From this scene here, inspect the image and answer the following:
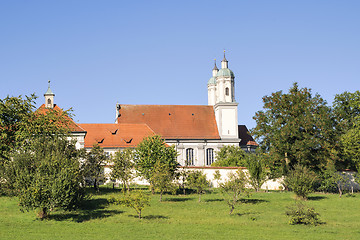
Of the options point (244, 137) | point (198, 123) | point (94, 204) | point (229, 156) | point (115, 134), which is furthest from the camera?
point (244, 137)

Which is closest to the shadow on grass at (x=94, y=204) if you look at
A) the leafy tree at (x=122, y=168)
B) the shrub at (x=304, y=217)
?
the leafy tree at (x=122, y=168)

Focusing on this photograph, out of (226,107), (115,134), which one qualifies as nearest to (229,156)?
(226,107)

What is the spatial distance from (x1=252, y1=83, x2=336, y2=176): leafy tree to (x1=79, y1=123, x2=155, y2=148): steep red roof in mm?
21885

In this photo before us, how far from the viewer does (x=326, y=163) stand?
167ft

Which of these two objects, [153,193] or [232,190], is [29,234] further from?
[153,193]

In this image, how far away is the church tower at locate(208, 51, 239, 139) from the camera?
8094 cm

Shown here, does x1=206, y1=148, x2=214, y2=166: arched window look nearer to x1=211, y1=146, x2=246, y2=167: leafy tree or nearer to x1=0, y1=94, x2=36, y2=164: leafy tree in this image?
x1=211, y1=146, x2=246, y2=167: leafy tree

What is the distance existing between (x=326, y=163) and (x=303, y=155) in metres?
2.83

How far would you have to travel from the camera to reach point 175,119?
81688mm

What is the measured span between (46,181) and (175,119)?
51.0 metres

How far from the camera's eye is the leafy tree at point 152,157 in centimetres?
4681

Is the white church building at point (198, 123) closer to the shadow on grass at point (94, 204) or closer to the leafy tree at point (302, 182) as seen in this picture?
the leafy tree at point (302, 182)

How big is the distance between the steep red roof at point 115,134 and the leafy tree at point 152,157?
21.1 metres

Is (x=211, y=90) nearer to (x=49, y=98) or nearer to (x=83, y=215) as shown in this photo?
(x=49, y=98)
